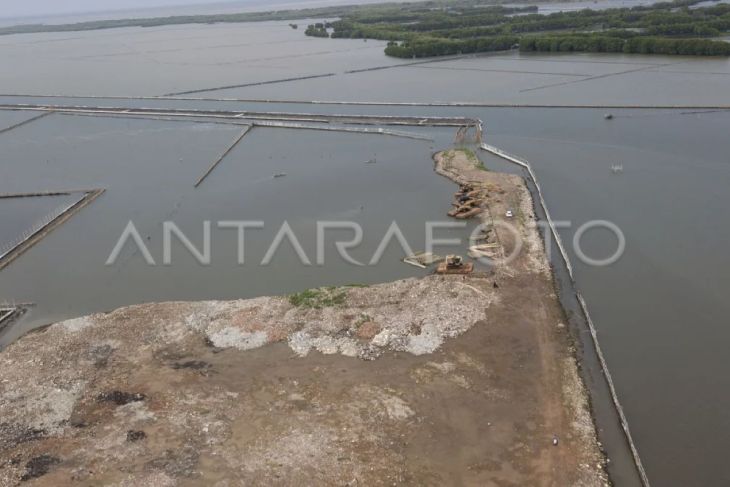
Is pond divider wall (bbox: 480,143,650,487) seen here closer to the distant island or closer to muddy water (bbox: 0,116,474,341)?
muddy water (bbox: 0,116,474,341)

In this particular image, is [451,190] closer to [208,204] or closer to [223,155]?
[208,204]

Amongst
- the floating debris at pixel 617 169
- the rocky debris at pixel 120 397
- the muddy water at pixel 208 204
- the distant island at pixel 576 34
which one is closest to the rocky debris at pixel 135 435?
the rocky debris at pixel 120 397

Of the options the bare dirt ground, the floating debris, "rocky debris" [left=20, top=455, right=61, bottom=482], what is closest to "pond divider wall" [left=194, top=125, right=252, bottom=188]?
the bare dirt ground

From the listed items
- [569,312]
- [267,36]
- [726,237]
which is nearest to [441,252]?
[569,312]

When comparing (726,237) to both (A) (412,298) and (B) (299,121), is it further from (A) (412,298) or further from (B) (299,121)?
(B) (299,121)

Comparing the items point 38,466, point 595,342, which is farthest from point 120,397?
point 595,342

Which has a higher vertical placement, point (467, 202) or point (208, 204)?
point (467, 202)

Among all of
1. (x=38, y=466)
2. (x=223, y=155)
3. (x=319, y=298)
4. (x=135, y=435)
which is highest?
(x=223, y=155)
